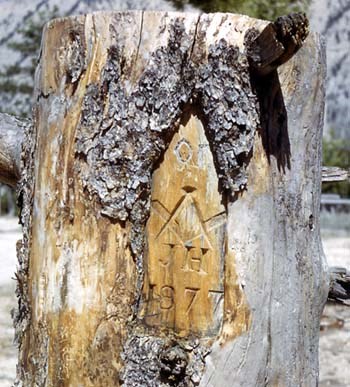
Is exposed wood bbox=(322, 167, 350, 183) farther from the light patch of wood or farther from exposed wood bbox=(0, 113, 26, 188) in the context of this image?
exposed wood bbox=(0, 113, 26, 188)

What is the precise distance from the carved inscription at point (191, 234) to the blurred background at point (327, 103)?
235 cm

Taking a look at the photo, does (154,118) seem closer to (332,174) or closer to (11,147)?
(11,147)

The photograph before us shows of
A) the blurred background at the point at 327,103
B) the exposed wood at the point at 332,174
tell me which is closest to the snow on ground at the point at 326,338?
the blurred background at the point at 327,103

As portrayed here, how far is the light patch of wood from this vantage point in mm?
1664

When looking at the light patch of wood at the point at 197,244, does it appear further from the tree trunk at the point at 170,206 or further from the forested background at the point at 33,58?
the forested background at the point at 33,58

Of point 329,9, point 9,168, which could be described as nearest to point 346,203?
point 329,9

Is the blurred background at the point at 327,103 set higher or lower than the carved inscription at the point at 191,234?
higher

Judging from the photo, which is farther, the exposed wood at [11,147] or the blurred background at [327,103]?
the blurred background at [327,103]

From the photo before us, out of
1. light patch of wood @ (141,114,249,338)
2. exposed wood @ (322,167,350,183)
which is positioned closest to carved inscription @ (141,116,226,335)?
light patch of wood @ (141,114,249,338)

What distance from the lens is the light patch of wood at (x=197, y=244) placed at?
1.66 meters

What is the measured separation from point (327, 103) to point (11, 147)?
14.7m

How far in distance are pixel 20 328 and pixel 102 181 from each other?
1.23ft

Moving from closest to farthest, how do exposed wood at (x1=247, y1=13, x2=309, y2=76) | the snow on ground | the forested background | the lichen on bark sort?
exposed wood at (x1=247, y1=13, x2=309, y2=76)
the lichen on bark
the snow on ground
the forested background

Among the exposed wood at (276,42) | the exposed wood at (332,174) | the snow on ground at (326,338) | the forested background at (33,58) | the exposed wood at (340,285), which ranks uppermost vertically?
the forested background at (33,58)
